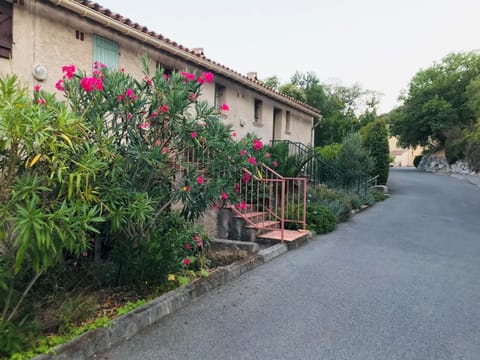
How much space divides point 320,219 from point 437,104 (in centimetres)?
3139

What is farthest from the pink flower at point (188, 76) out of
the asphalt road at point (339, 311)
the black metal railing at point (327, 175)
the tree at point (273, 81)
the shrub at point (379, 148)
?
the tree at point (273, 81)

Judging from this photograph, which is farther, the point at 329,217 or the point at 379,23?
the point at 379,23

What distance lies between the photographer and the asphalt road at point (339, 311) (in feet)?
10.1

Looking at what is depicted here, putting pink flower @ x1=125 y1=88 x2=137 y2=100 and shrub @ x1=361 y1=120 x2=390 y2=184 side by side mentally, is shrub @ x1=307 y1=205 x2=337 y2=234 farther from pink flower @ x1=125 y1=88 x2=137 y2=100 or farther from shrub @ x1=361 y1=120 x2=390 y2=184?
shrub @ x1=361 y1=120 x2=390 y2=184

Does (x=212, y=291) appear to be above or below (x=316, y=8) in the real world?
below

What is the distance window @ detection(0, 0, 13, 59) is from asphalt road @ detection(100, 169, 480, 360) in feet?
15.2

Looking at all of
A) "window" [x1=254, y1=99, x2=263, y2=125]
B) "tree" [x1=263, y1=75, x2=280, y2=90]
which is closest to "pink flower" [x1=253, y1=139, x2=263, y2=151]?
"window" [x1=254, y1=99, x2=263, y2=125]

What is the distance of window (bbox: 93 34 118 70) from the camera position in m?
→ 6.65

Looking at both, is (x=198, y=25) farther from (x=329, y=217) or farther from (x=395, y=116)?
(x=395, y=116)

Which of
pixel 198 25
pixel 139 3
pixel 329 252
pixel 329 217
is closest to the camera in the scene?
pixel 329 252

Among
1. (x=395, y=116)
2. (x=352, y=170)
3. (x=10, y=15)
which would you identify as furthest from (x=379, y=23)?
(x=395, y=116)

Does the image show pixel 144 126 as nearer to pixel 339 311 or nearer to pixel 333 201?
pixel 339 311

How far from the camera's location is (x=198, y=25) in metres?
12.4

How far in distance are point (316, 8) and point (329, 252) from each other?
909 cm
